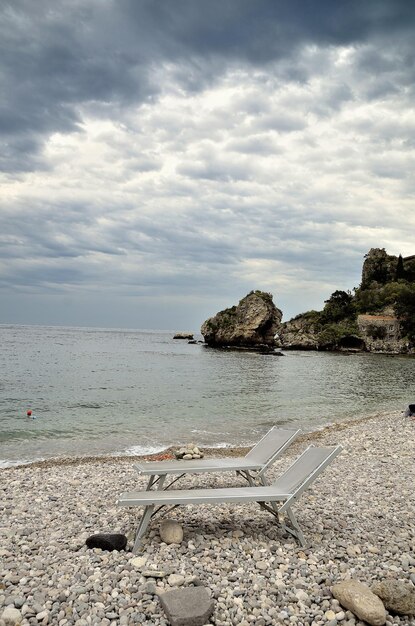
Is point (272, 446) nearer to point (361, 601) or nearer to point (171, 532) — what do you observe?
point (171, 532)

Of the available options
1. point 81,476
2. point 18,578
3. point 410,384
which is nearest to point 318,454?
point 18,578

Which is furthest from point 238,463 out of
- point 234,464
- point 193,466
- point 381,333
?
point 381,333

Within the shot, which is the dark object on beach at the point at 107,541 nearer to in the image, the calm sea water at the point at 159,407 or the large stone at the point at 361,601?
the large stone at the point at 361,601

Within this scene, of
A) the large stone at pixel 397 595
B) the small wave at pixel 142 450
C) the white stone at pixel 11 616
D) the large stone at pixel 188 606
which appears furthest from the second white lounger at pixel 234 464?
the small wave at pixel 142 450

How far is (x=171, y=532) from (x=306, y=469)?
178 cm

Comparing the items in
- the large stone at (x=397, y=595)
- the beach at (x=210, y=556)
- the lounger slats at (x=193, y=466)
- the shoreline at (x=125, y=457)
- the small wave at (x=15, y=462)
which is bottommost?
the small wave at (x=15, y=462)

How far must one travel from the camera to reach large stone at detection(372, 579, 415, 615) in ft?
12.5

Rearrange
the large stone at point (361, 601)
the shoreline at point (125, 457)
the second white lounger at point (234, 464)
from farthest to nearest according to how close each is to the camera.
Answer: the shoreline at point (125, 457) → the second white lounger at point (234, 464) → the large stone at point (361, 601)

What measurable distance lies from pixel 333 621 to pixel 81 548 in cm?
277

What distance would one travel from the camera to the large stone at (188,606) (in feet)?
11.8

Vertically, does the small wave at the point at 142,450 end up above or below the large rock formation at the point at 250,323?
below

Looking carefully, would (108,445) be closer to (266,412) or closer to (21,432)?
(21,432)

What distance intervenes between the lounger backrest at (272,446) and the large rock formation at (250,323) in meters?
83.2

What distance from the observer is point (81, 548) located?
499 cm
